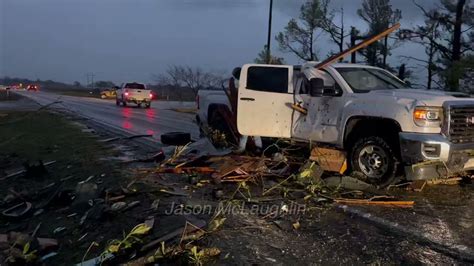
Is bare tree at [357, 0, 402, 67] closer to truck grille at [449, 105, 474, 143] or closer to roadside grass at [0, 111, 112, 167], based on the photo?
roadside grass at [0, 111, 112, 167]

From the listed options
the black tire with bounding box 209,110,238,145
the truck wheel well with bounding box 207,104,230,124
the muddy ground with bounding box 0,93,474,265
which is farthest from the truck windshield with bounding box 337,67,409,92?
the truck wheel well with bounding box 207,104,230,124

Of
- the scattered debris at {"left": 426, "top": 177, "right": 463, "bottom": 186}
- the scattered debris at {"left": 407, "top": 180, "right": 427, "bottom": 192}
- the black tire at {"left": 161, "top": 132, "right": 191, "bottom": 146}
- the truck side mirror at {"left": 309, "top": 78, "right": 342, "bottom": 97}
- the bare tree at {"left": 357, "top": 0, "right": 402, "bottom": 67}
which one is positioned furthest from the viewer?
the bare tree at {"left": 357, "top": 0, "right": 402, "bottom": 67}

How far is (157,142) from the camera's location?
1419 cm

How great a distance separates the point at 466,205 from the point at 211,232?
3.72 meters

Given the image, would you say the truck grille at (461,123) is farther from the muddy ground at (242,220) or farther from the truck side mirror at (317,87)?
the truck side mirror at (317,87)

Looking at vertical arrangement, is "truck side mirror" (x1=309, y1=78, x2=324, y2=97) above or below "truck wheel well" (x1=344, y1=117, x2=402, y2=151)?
above

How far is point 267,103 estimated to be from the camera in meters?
9.12

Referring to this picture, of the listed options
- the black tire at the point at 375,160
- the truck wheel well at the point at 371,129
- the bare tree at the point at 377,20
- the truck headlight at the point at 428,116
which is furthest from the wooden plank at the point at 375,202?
the bare tree at the point at 377,20

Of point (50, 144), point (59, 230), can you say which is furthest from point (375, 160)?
point (50, 144)

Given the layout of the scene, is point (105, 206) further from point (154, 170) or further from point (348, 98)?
point (348, 98)

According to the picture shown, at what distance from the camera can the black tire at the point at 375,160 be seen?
7547 mm

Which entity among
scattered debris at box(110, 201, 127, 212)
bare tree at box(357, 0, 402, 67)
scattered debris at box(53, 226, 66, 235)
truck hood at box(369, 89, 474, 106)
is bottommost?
scattered debris at box(53, 226, 66, 235)

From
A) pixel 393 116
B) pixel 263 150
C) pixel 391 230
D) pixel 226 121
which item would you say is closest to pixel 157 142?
pixel 226 121

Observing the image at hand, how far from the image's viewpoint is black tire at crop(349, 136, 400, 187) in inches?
297
